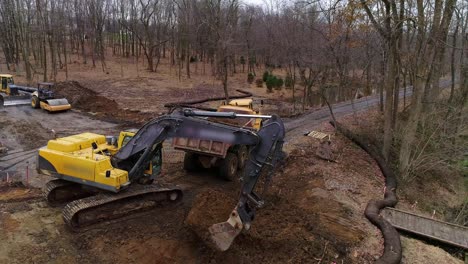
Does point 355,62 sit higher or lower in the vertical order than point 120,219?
higher

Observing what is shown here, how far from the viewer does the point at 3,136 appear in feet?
60.0

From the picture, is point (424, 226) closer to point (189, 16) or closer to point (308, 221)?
point (308, 221)

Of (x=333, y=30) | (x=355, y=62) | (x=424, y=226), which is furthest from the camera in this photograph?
(x=355, y=62)

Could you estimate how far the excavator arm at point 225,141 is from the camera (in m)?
8.06

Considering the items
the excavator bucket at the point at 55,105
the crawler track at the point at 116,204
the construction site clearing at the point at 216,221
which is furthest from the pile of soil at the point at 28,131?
the crawler track at the point at 116,204

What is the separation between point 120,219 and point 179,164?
5.02m

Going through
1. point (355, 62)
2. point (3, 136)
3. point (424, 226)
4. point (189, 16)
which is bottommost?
point (424, 226)

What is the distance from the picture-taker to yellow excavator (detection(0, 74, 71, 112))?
2386 centimetres

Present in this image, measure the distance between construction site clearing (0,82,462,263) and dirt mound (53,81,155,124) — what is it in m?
7.83

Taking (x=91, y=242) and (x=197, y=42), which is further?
(x=197, y=42)

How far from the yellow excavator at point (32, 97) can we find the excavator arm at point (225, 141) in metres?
15.9

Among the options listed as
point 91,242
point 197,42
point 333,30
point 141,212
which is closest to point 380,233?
point 141,212

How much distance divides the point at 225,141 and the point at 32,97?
20763 mm

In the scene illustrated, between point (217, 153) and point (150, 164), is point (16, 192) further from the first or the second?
point (217, 153)
